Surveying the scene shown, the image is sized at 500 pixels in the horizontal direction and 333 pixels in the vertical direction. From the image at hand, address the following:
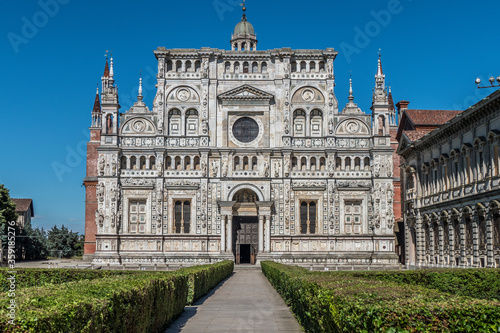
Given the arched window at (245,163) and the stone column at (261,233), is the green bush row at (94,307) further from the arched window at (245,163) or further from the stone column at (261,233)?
the arched window at (245,163)

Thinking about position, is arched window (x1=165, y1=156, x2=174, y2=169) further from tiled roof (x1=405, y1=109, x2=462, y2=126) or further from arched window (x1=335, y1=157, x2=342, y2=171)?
tiled roof (x1=405, y1=109, x2=462, y2=126)

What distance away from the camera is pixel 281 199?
66188 mm

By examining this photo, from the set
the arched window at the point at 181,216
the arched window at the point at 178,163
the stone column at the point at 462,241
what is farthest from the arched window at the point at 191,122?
the stone column at the point at 462,241

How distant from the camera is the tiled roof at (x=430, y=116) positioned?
61.6 m

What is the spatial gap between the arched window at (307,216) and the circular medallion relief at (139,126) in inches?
761

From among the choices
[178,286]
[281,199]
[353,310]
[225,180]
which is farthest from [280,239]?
[353,310]

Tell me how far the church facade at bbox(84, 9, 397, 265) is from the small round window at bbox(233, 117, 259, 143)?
4.4 inches

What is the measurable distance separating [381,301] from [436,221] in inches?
1585

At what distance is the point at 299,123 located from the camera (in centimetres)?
6794

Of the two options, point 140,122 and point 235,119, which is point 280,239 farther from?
point 140,122

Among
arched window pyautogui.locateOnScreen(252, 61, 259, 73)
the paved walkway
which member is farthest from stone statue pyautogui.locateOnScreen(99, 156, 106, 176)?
the paved walkway

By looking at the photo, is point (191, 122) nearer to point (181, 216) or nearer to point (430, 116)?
point (181, 216)

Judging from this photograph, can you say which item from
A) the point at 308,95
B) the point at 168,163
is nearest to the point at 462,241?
the point at 308,95

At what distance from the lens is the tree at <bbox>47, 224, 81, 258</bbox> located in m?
94.2
